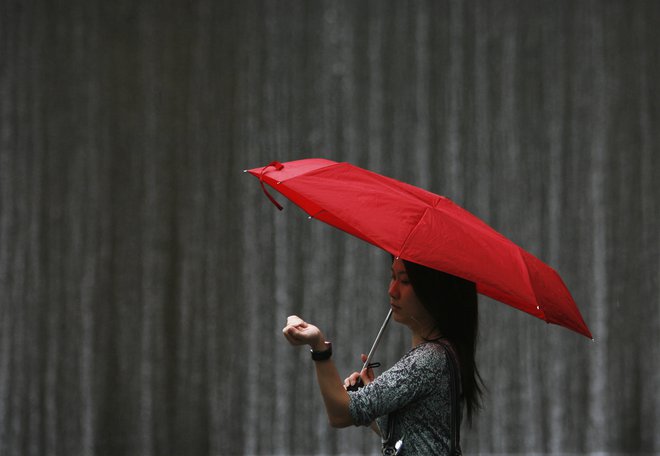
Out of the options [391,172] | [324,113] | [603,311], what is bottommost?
[603,311]

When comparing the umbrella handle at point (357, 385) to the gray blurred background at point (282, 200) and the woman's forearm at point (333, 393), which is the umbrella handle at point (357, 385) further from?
the gray blurred background at point (282, 200)

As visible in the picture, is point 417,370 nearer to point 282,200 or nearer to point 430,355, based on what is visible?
point 430,355

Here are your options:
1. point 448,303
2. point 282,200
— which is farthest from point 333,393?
point 282,200

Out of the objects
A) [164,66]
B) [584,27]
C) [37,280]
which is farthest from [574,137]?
[37,280]

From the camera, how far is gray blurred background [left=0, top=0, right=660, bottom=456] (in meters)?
5.43

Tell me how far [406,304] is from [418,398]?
0.71 ft

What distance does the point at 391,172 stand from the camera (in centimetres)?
554

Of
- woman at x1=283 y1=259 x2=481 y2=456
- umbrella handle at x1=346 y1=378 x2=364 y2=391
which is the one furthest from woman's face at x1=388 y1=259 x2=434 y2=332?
umbrella handle at x1=346 y1=378 x2=364 y2=391

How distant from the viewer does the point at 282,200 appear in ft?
17.9

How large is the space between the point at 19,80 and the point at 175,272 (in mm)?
1541

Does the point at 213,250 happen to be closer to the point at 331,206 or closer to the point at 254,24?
the point at 254,24

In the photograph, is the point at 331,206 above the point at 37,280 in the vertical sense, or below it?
above

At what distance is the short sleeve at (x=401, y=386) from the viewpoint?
1.89 metres

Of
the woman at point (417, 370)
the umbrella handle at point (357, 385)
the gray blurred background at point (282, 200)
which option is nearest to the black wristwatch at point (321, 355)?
the woman at point (417, 370)
